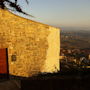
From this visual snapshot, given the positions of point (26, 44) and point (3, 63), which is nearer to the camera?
point (3, 63)

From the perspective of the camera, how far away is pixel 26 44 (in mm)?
Answer: 13148

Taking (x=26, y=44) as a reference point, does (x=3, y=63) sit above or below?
below

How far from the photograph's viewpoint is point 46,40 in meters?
14.1

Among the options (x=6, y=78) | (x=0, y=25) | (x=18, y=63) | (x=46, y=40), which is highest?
(x=0, y=25)

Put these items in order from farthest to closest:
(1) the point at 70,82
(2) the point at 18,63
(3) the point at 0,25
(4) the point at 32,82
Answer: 1. (2) the point at 18,63
2. (3) the point at 0,25
3. (4) the point at 32,82
4. (1) the point at 70,82

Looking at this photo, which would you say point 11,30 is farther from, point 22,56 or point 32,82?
point 32,82

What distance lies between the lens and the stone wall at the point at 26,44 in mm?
12320

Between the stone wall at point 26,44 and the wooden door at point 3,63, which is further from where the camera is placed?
the wooden door at point 3,63

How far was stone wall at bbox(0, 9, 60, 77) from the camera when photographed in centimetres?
1232

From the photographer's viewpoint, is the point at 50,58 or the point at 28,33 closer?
the point at 28,33

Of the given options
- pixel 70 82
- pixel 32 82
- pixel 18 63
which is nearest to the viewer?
pixel 70 82

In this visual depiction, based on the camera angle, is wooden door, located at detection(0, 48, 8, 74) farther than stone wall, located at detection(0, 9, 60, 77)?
Yes

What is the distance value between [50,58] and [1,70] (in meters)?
3.72

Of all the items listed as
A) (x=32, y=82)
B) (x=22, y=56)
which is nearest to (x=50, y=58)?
(x=22, y=56)
